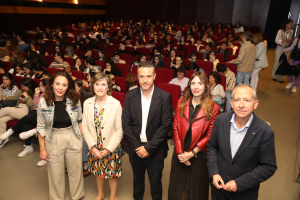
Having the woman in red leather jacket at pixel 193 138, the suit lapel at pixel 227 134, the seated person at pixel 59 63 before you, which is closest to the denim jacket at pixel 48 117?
the woman in red leather jacket at pixel 193 138

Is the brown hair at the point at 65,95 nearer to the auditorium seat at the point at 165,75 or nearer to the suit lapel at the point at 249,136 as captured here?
the suit lapel at the point at 249,136

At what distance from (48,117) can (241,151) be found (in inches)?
74.5

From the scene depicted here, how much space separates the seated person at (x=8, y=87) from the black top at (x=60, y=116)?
2448 mm

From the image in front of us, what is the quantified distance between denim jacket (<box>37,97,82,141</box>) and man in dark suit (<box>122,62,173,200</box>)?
58cm

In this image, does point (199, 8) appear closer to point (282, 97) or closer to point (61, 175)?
point (282, 97)

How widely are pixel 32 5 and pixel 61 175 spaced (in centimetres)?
1230

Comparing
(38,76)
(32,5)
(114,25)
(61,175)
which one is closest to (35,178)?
(61,175)

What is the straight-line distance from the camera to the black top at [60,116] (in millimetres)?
2420

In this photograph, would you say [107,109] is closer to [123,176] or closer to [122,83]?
[123,176]

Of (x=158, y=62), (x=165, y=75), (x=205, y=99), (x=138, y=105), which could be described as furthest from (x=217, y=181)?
(x=158, y=62)

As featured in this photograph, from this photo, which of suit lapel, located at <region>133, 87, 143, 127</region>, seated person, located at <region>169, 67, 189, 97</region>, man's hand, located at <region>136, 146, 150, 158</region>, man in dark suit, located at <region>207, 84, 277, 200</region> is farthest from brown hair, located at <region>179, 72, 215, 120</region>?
seated person, located at <region>169, 67, 189, 97</region>

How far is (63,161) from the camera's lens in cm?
257

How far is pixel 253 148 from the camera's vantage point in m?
1.64

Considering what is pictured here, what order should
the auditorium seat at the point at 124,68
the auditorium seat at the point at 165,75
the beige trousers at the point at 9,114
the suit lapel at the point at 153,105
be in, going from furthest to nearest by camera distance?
the auditorium seat at the point at 124,68, the auditorium seat at the point at 165,75, the beige trousers at the point at 9,114, the suit lapel at the point at 153,105
